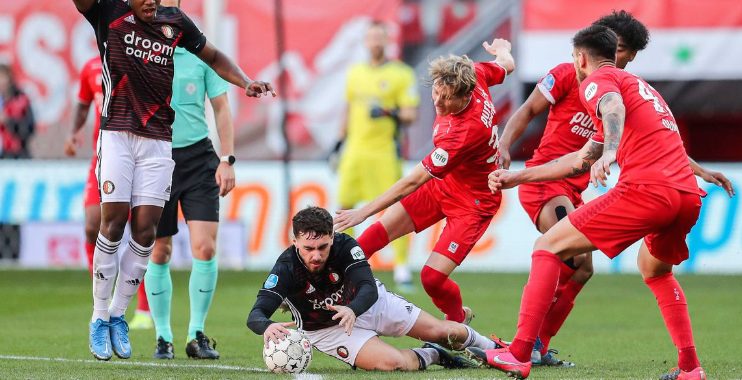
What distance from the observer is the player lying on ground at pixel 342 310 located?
6496 mm

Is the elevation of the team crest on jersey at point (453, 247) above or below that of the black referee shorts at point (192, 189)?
below

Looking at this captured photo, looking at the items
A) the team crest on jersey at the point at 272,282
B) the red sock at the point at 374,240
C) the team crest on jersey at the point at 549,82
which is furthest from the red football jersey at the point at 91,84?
the team crest on jersey at the point at 549,82

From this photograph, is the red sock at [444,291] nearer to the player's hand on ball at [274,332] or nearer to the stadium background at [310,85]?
the player's hand on ball at [274,332]

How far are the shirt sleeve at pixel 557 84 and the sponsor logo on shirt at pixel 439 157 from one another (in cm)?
82

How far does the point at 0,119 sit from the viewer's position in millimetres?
15414

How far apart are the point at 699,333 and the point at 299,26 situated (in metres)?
8.15

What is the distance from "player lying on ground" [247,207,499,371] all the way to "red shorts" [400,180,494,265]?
2.48 ft

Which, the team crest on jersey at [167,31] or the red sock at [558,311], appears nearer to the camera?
the team crest on jersey at [167,31]

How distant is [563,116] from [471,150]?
0.67 meters

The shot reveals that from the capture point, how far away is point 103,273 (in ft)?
23.0

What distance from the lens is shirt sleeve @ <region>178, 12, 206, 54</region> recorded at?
7.15 metres

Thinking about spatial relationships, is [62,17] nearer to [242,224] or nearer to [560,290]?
[242,224]

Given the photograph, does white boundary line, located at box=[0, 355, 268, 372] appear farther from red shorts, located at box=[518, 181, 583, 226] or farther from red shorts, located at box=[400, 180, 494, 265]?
red shorts, located at box=[518, 181, 583, 226]

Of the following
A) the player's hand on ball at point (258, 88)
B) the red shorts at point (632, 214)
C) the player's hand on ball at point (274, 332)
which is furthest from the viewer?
the player's hand on ball at point (258, 88)
